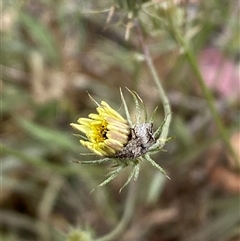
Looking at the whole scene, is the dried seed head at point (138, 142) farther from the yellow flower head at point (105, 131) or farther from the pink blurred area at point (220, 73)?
the pink blurred area at point (220, 73)

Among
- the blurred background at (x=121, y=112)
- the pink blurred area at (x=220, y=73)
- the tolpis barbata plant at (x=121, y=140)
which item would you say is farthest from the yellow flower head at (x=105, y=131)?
the pink blurred area at (x=220, y=73)

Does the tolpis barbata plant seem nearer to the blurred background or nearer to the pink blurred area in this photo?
the blurred background

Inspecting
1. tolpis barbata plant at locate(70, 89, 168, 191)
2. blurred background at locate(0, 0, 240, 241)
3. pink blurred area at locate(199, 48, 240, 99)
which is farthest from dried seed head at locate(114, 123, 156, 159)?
pink blurred area at locate(199, 48, 240, 99)

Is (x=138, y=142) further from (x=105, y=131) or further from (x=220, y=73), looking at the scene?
(x=220, y=73)

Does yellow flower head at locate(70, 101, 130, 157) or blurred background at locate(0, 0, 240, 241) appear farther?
blurred background at locate(0, 0, 240, 241)

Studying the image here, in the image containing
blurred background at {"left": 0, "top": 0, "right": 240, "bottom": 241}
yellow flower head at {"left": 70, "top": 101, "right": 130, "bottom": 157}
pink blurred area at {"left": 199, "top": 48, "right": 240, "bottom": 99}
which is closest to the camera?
yellow flower head at {"left": 70, "top": 101, "right": 130, "bottom": 157}

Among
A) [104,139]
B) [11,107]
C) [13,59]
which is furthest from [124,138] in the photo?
[13,59]

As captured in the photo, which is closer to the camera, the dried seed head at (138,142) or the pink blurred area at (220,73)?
the dried seed head at (138,142)
